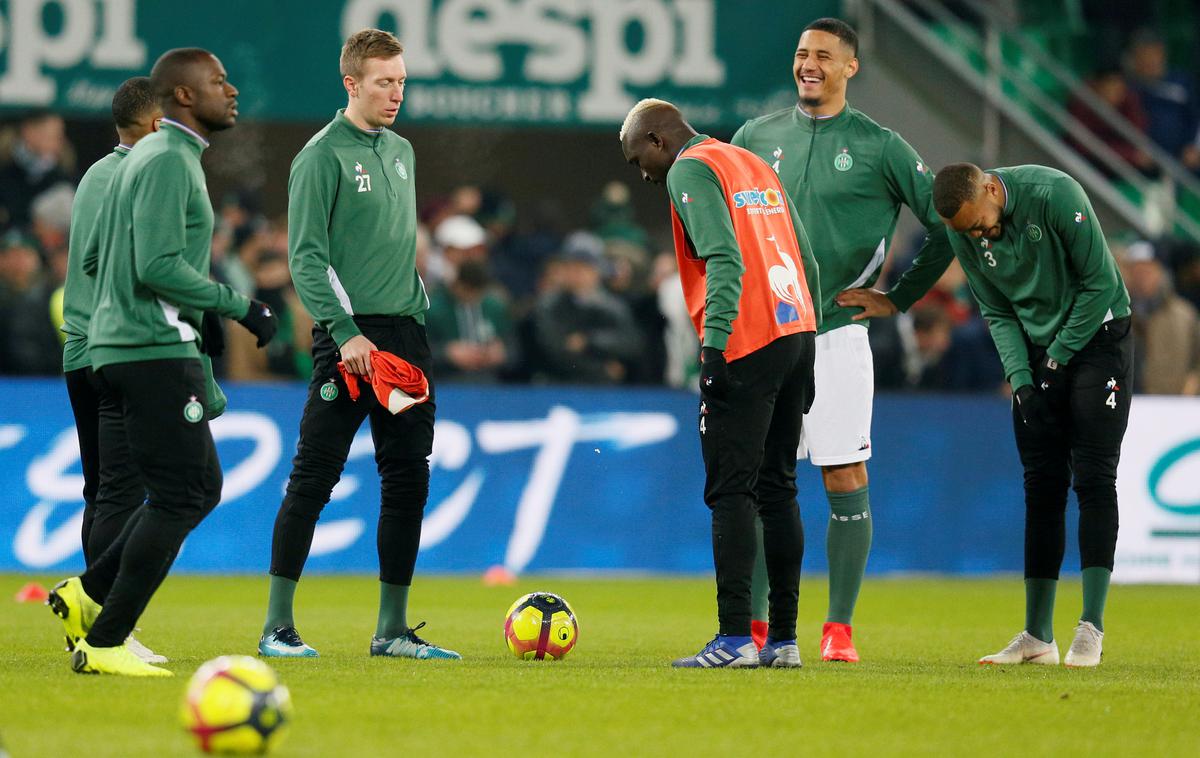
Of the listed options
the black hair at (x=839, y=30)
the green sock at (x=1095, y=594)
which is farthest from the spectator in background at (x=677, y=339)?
the green sock at (x=1095, y=594)

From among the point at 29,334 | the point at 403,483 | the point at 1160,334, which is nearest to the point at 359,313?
the point at 403,483

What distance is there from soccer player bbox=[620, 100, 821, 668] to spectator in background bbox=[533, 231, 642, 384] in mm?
6946

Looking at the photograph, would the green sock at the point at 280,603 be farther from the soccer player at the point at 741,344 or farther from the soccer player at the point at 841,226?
the soccer player at the point at 841,226

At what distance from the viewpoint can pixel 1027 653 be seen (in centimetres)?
760

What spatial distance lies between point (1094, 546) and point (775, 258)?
A: 1.96m

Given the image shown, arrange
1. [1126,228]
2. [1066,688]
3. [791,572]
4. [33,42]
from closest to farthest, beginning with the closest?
[1066,688]
[791,572]
[33,42]
[1126,228]

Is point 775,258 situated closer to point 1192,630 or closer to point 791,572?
point 791,572

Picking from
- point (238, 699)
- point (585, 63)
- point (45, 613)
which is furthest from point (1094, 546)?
point (585, 63)

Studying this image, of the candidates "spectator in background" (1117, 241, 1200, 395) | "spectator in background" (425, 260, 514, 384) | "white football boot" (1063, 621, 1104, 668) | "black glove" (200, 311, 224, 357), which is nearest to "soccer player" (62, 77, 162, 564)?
"black glove" (200, 311, 224, 357)

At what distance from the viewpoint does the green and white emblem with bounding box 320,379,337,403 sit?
23.8 feet

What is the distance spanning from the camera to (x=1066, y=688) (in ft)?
21.4

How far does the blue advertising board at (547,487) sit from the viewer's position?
488 inches

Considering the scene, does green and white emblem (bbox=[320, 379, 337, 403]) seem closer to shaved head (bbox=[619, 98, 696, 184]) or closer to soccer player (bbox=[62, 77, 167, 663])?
soccer player (bbox=[62, 77, 167, 663])

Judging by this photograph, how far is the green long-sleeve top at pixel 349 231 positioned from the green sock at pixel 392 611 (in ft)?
3.58
